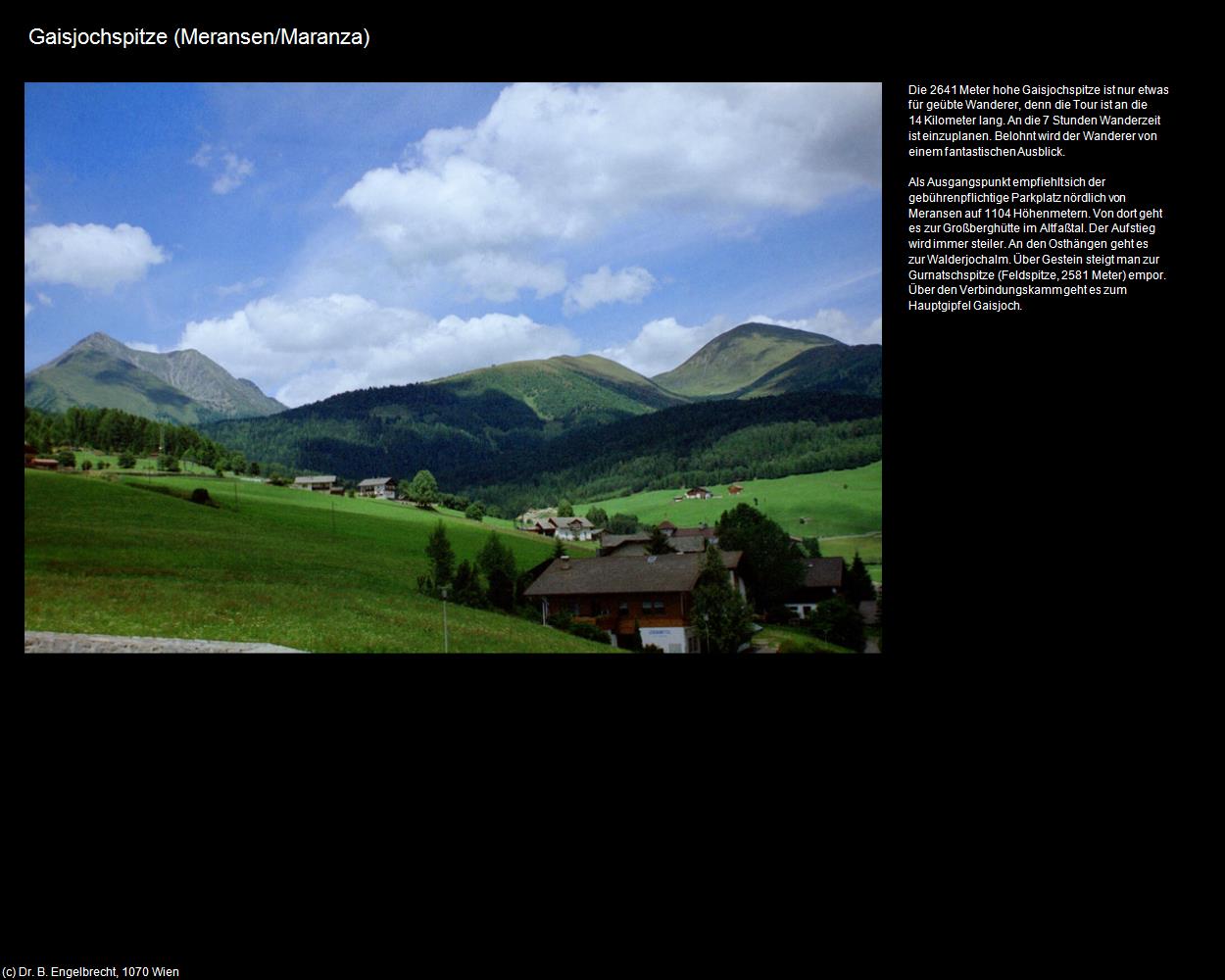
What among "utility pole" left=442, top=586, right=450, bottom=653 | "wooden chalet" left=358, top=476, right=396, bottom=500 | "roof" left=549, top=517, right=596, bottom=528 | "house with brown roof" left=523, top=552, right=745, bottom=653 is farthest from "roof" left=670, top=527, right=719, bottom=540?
"wooden chalet" left=358, top=476, right=396, bottom=500

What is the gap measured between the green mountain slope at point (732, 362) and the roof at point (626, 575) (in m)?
2.15

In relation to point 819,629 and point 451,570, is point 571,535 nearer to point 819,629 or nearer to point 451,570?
point 451,570

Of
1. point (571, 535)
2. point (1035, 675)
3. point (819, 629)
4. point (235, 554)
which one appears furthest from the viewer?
point (571, 535)

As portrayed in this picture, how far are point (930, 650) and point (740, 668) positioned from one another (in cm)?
162

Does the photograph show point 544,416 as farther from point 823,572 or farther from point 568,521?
point 823,572

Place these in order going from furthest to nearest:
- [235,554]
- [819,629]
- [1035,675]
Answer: [235,554]
[819,629]
[1035,675]

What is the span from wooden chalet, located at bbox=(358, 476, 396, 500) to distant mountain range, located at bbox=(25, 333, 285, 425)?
4.58 feet

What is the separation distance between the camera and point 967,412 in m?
5.93

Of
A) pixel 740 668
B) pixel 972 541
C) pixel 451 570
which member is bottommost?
pixel 740 668

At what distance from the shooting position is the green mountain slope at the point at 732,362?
27.2 feet

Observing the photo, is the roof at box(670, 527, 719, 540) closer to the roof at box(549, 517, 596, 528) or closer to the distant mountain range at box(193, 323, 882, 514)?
the distant mountain range at box(193, 323, 882, 514)

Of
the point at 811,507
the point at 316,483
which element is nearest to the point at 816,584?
the point at 811,507

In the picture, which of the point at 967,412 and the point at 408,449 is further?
the point at 408,449
